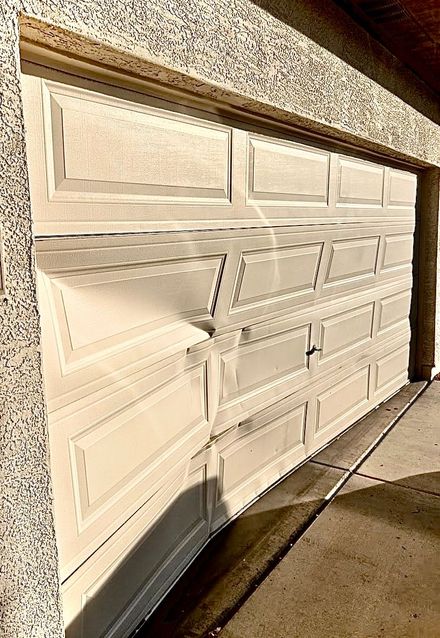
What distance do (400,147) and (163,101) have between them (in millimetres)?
2673

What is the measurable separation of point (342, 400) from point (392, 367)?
1132 mm

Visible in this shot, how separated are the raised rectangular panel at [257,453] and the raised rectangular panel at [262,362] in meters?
0.23

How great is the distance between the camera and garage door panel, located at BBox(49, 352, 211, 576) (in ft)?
6.21

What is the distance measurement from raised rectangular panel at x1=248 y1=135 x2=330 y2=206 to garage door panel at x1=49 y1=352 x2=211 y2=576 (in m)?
1.04

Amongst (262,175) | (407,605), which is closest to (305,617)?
(407,605)

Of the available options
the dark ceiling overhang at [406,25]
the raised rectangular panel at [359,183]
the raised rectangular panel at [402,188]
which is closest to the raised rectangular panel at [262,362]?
the raised rectangular panel at [359,183]

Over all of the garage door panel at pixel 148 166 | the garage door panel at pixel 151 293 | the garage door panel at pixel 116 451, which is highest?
the garage door panel at pixel 148 166

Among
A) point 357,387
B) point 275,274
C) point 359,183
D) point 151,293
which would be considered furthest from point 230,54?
point 357,387

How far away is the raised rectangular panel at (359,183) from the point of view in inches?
150

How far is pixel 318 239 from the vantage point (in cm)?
359

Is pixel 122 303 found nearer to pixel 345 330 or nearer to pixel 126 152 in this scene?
pixel 126 152

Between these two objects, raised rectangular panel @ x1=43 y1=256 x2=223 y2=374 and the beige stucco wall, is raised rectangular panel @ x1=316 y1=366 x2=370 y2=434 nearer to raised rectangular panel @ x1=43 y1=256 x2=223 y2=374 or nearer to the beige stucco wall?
raised rectangular panel @ x1=43 y1=256 x2=223 y2=374

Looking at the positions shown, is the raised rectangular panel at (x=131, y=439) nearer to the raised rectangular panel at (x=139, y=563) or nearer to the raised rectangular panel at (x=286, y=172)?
the raised rectangular panel at (x=139, y=563)

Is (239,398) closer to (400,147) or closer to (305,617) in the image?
(305,617)
